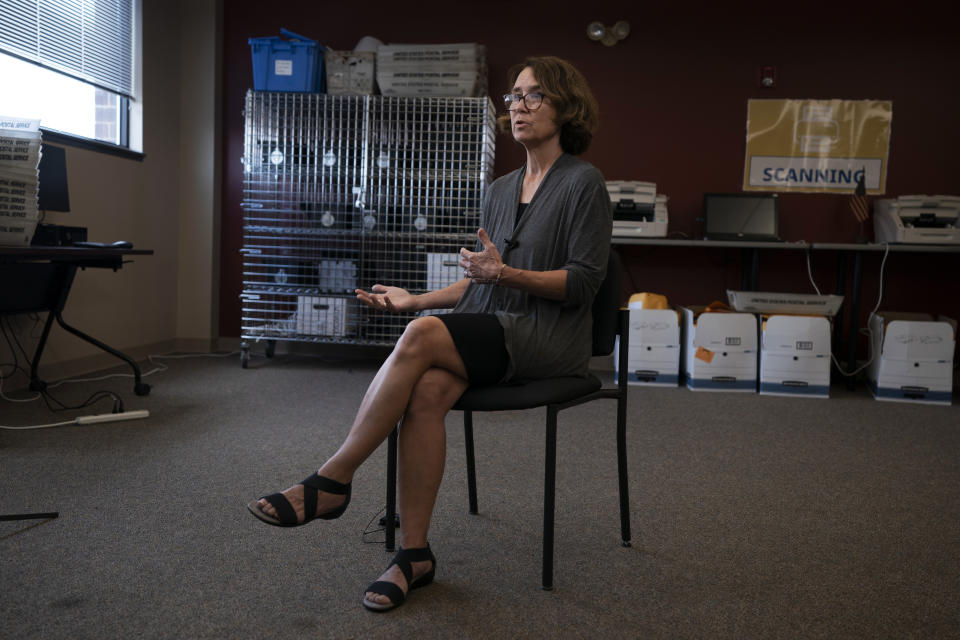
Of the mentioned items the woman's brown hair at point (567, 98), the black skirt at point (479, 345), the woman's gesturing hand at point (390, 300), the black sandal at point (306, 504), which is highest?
the woman's brown hair at point (567, 98)

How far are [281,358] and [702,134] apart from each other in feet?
10.2

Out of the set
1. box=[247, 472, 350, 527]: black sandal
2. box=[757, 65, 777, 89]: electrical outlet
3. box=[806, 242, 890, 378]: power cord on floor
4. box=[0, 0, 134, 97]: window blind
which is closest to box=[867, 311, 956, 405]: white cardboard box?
box=[806, 242, 890, 378]: power cord on floor

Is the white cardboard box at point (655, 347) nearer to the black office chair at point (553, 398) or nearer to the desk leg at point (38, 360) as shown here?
the black office chair at point (553, 398)

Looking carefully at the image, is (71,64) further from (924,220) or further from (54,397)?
(924,220)

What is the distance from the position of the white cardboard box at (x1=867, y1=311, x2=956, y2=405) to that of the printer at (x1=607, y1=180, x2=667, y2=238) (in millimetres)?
1388

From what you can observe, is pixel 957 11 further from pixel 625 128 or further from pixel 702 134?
pixel 625 128

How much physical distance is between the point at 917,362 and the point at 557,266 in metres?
3.18

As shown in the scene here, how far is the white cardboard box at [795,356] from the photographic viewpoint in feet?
13.3

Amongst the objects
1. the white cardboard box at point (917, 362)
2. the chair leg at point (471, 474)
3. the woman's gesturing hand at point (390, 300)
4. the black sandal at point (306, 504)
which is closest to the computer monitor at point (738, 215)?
the white cardboard box at point (917, 362)

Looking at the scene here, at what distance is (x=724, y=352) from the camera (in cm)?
413

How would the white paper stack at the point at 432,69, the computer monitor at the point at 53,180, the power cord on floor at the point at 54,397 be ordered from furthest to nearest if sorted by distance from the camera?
the white paper stack at the point at 432,69 < the computer monitor at the point at 53,180 < the power cord on floor at the point at 54,397

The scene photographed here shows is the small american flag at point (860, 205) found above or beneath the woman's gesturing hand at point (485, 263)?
above

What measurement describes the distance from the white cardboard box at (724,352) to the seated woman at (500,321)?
252cm

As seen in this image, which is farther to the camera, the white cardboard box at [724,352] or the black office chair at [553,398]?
the white cardboard box at [724,352]
